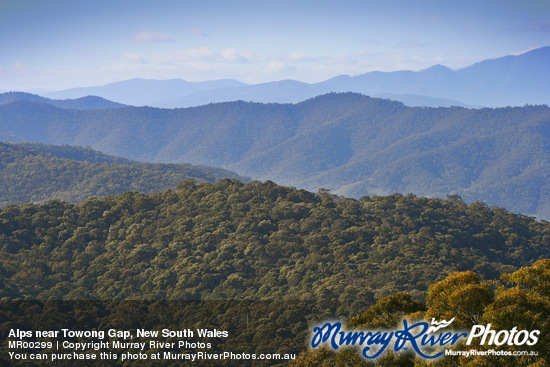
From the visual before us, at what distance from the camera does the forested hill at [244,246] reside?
199 ft

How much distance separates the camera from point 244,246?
69.2 meters

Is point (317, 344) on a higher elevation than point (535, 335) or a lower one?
lower

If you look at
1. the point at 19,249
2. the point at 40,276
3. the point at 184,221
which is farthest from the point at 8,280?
the point at 184,221

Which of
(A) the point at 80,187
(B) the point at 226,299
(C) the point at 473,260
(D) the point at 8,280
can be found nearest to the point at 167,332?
(B) the point at 226,299

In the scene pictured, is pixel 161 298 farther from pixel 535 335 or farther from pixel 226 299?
pixel 535 335

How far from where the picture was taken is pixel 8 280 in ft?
202

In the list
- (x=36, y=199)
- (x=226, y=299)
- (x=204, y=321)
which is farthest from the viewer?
(x=36, y=199)

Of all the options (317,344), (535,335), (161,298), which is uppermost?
(535,335)

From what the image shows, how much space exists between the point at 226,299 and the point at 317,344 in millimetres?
34422

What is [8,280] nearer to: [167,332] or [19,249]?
[19,249]

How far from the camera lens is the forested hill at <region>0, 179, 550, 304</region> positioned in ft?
199

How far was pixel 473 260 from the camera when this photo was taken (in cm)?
7056

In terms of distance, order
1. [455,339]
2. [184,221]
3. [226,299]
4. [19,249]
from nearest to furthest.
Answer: [455,339] < [226,299] < [19,249] < [184,221]

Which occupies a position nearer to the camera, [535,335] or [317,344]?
[535,335]
